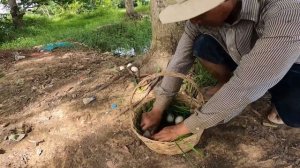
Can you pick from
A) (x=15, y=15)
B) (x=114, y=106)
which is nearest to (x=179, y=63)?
(x=114, y=106)

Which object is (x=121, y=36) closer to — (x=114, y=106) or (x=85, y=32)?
(x=85, y=32)

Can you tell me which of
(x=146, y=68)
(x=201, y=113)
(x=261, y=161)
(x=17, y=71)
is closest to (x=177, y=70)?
(x=201, y=113)

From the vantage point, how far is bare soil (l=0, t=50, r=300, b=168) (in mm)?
2488

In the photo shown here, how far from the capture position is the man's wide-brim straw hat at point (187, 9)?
1.74 m

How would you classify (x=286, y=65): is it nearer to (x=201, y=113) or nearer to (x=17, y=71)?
(x=201, y=113)

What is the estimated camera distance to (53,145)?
109 inches

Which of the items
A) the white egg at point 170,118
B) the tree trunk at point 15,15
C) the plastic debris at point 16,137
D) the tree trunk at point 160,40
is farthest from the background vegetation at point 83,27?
the plastic debris at point 16,137

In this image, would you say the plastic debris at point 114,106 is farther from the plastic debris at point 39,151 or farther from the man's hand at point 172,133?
the man's hand at point 172,133

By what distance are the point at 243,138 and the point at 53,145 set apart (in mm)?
1473

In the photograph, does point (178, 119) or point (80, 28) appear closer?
point (178, 119)

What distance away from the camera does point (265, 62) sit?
1.85 metres

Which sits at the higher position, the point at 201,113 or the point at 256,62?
the point at 256,62

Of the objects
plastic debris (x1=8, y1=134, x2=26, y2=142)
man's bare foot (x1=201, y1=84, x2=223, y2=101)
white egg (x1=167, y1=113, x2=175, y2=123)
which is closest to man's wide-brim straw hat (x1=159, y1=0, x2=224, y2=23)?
white egg (x1=167, y1=113, x2=175, y2=123)

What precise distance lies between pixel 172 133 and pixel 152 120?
0.28 m
